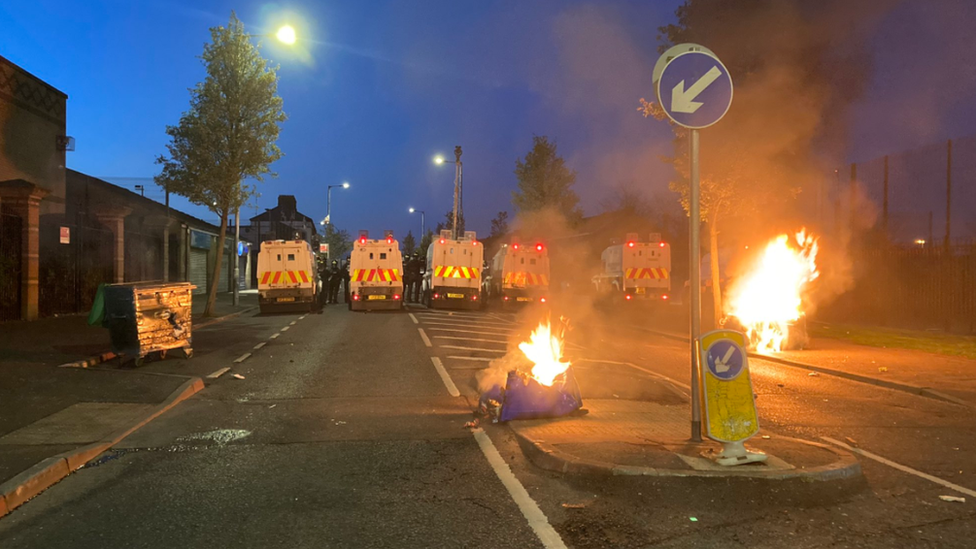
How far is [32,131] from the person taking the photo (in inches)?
714

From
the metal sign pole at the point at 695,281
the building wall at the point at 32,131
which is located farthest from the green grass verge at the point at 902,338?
the building wall at the point at 32,131

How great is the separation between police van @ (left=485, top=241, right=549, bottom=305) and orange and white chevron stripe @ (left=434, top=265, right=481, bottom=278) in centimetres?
135

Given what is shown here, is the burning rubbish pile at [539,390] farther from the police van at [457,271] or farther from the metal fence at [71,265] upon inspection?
the police van at [457,271]

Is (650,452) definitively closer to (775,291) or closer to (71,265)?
(775,291)

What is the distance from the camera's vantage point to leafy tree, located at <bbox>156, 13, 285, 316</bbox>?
20281 mm

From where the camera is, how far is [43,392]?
8344 millimetres

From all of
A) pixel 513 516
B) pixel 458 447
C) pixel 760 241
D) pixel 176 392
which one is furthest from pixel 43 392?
pixel 760 241

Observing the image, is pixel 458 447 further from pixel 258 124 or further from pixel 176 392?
pixel 258 124

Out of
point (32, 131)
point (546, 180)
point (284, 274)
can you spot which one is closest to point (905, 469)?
point (284, 274)

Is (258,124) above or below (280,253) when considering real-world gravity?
above

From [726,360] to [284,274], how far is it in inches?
795

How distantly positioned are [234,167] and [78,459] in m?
16.4

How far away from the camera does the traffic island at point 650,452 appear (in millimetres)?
5027

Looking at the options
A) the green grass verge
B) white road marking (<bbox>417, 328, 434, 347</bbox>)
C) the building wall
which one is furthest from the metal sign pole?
the building wall
